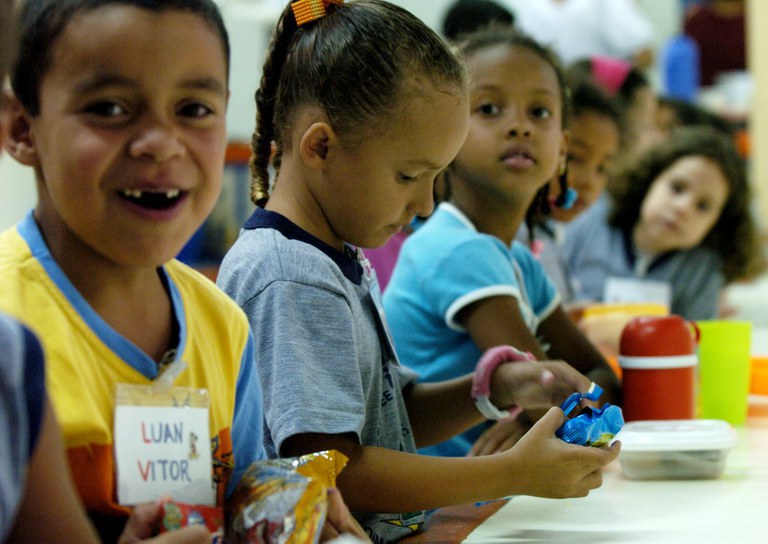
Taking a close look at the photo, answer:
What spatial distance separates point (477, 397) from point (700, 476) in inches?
13.3

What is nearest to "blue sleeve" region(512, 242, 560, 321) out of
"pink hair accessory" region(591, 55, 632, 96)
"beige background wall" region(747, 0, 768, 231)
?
"pink hair accessory" region(591, 55, 632, 96)

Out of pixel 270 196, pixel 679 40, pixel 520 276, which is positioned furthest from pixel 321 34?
pixel 679 40

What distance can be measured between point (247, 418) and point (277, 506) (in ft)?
0.51

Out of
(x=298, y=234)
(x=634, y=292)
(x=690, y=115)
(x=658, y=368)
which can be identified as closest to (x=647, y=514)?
(x=658, y=368)

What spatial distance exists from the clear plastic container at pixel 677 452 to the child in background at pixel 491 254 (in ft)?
0.51

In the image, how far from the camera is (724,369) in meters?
1.83

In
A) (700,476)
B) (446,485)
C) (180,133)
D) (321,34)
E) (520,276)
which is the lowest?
(700,476)

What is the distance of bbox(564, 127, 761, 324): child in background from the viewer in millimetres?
2988

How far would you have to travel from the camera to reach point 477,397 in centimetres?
136

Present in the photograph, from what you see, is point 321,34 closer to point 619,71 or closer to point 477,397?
point 477,397

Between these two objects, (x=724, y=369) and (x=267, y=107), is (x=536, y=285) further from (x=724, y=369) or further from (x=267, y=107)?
(x=267, y=107)

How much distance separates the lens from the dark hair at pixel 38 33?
0.82 m

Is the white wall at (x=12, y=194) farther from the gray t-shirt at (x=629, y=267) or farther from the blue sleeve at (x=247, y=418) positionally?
the blue sleeve at (x=247, y=418)

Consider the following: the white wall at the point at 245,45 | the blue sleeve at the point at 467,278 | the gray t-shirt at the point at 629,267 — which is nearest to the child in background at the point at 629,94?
the gray t-shirt at the point at 629,267
